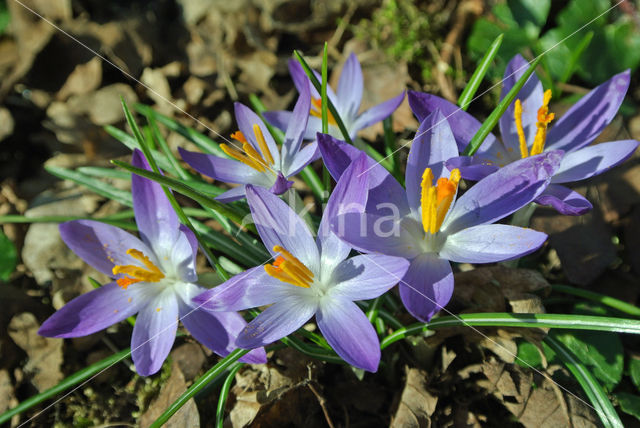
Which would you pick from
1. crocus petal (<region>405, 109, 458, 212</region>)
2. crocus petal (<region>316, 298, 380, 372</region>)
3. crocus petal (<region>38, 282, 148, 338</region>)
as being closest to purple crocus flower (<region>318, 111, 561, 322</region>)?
crocus petal (<region>405, 109, 458, 212</region>)

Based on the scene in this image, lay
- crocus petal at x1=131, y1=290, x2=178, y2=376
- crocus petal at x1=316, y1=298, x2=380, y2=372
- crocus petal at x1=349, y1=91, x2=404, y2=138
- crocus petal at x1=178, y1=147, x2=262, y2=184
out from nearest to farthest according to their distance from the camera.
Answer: crocus petal at x1=316, y1=298, x2=380, y2=372 < crocus petal at x1=131, y1=290, x2=178, y2=376 < crocus petal at x1=178, y1=147, x2=262, y2=184 < crocus petal at x1=349, y1=91, x2=404, y2=138

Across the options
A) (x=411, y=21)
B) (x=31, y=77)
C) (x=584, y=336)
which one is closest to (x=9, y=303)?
(x=31, y=77)

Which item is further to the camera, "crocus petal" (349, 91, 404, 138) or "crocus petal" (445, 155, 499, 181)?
"crocus petal" (349, 91, 404, 138)

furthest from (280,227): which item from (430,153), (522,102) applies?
(522,102)

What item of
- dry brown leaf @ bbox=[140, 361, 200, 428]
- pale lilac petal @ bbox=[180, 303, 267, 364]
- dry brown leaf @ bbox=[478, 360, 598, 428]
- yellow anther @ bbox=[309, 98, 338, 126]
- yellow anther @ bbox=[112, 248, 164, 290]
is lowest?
dry brown leaf @ bbox=[478, 360, 598, 428]

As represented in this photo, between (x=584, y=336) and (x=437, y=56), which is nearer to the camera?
(x=584, y=336)

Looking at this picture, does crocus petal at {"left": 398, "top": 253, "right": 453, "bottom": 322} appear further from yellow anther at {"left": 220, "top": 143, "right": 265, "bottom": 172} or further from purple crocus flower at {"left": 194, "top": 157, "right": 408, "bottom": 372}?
yellow anther at {"left": 220, "top": 143, "right": 265, "bottom": 172}

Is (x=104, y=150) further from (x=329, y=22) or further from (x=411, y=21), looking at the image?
(x=411, y=21)
